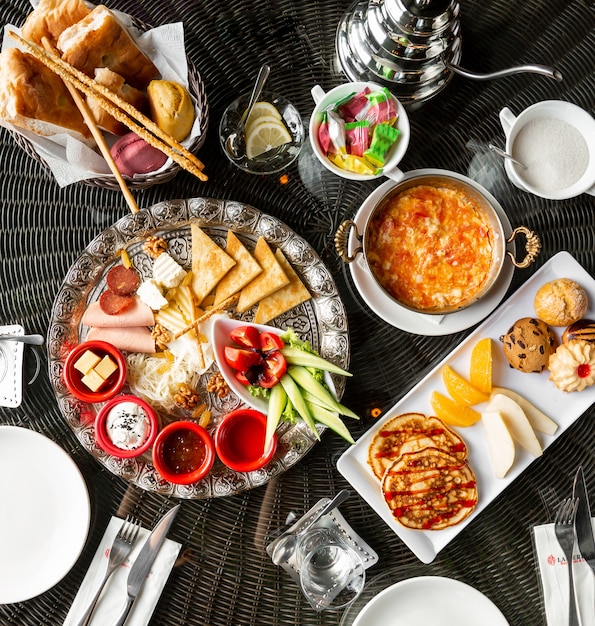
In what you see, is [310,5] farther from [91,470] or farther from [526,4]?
[91,470]

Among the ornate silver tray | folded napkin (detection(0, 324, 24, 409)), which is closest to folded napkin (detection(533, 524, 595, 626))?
the ornate silver tray

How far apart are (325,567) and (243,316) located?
0.84 meters

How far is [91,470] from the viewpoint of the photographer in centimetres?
198

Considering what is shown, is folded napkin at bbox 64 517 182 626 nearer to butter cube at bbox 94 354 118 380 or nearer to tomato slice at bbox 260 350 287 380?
butter cube at bbox 94 354 118 380

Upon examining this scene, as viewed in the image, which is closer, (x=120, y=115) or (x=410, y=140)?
(x=120, y=115)

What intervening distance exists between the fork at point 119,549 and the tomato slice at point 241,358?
0.62 metres

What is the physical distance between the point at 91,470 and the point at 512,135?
172 centimetres

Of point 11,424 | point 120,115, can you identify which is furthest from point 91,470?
point 120,115

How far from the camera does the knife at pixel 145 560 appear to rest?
1897mm

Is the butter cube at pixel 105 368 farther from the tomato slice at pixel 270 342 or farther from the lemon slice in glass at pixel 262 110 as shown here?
the lemon slice in glass at pixel 262 110

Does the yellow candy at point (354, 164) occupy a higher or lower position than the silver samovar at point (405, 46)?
lower

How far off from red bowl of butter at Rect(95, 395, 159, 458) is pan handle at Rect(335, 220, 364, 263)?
2.51 ft

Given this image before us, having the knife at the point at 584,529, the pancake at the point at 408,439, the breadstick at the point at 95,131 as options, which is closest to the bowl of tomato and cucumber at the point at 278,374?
the pancake at the point at 408,439

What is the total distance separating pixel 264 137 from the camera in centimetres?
194
